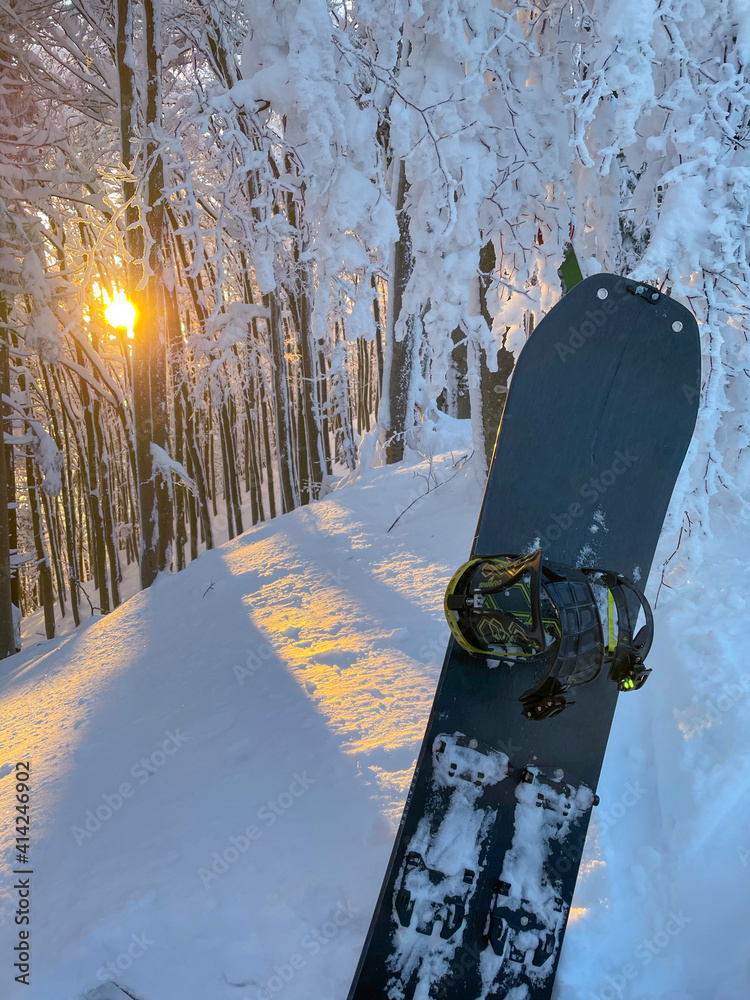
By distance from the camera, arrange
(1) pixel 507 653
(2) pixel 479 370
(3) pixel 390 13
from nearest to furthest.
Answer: (1) pixel 507 653 < (3) pixel 390 13 < (2) pixel 479 370

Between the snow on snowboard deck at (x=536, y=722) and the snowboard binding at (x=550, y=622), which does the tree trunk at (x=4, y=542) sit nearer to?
the snow on snowboard deck at (x=536, y=722)

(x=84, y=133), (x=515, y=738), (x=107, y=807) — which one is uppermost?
(x=84, y=133)

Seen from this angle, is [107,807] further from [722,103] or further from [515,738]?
[722,103]

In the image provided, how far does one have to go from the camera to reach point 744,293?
2.60 meters

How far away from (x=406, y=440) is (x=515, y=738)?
4.38 metres

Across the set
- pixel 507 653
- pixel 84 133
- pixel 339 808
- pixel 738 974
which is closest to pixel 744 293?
pixel 507 653

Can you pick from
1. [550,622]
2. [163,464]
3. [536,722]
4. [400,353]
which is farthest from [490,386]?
[163,464]

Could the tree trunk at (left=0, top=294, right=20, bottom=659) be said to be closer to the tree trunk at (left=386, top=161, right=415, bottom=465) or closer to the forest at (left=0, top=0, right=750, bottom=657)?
the forest at (left=0, top=0, right=750, bottom=657)

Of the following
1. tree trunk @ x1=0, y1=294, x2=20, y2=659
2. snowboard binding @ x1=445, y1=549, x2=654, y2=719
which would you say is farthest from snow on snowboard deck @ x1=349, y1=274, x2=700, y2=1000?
tree trunk @ x1=0, y1=294, x2=20, y2=659

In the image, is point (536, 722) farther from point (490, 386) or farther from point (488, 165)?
point (490, 386)

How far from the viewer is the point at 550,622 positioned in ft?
5.31

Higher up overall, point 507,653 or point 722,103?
point 722,103

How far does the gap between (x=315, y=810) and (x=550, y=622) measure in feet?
3.96

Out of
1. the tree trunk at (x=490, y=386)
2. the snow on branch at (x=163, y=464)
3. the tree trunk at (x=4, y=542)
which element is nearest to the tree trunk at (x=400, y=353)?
the tree trunk at (x=490, y=386)
